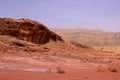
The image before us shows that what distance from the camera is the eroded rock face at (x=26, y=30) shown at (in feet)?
116

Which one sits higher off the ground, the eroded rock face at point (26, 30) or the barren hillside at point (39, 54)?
the eroded rock face at point (26, 30)

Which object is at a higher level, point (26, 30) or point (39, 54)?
point (26, 30)

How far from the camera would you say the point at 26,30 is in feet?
122

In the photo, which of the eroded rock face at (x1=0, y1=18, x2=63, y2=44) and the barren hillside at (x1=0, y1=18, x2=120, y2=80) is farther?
the eroded rock face at (x1=0, y1=18, x2=63, y2=44)

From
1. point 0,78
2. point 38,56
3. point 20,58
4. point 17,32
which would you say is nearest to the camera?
point 0,78

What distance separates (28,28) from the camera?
123 feet

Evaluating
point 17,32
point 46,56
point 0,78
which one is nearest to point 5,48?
point 46,56

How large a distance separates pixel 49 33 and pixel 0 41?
959cm

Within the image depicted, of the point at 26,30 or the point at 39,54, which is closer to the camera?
the point at 39,54

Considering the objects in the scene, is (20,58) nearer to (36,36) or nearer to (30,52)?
(30,52)

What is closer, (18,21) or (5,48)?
(5,48)

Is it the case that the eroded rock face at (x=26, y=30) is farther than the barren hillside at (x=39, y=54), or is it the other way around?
the eroded rock face at (x=26, y=30)

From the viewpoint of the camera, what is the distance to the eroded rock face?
35416mm

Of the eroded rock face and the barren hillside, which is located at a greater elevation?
the eroded rock face
